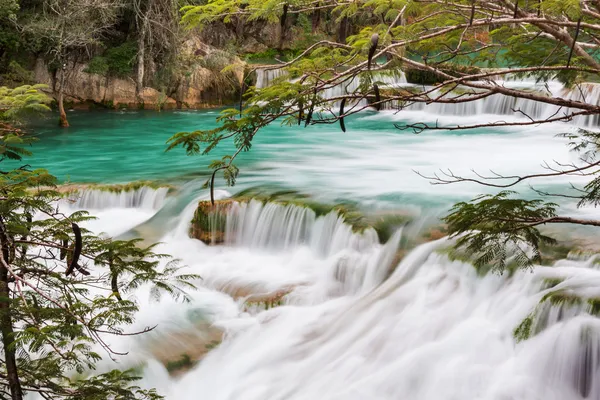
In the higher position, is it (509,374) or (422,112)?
(422,112)

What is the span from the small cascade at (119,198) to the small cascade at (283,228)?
7.62ft

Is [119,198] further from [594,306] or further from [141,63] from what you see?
[141,63]

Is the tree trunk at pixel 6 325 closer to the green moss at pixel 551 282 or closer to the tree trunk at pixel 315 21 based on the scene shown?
the green moss at pixel 551 282

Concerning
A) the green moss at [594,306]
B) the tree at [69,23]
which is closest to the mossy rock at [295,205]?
the green moss at [594,306]

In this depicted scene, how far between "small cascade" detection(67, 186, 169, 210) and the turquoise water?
820mm

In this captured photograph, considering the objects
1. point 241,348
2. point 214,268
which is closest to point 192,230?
point 214,268

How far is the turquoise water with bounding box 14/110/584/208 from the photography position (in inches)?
479

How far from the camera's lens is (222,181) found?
42.1 feet

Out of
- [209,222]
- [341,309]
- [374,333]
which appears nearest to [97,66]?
[209,222]

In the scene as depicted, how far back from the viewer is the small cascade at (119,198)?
40.4ft

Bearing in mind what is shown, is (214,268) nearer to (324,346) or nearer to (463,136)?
(324,346)

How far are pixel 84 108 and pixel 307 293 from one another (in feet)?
58.9

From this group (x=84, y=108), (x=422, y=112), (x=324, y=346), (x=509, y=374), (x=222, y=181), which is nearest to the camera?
(x=509, y=374)

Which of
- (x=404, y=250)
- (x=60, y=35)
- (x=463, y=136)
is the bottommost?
(x=404, y=250)
